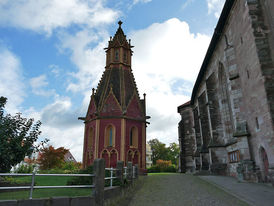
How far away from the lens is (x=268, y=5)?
11539mm

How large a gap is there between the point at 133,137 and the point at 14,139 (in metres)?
15.7

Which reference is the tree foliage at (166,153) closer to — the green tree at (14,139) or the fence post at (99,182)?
the green tree at (14,139)

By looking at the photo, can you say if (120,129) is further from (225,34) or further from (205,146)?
(225,34)

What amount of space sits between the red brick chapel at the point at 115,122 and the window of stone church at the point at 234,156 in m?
11.6

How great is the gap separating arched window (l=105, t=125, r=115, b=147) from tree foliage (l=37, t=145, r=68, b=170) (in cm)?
1432

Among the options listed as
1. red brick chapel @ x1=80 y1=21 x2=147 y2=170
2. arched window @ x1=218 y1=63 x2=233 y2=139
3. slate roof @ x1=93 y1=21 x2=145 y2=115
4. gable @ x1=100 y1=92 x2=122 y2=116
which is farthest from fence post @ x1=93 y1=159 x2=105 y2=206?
slate roof @ x1=93 y1=21 x2=145 y2=115

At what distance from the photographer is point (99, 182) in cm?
646

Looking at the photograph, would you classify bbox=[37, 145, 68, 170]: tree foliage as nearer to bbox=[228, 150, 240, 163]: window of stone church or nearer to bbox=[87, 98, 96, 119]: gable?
bbox=[87, 98, 96, 119]: gable

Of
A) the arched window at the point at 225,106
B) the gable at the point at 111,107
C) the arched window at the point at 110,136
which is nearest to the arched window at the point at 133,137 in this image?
the arched window at the point at 110,136

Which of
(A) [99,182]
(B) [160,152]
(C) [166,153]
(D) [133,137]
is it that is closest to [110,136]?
(D) [133,137]

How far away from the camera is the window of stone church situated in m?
14.4

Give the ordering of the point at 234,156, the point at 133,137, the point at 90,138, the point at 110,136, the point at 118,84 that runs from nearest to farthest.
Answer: the point at 234,156, the point at 110,136, the point at 133,137, the point at 90,138, the point at 118,84

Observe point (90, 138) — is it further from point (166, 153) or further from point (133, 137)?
point (166, 153)

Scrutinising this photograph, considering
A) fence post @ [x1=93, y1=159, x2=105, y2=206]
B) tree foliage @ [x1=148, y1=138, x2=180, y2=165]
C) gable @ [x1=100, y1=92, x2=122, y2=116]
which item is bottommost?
fence post @ [x1=93, y1=159, x2=105, y2=206]
